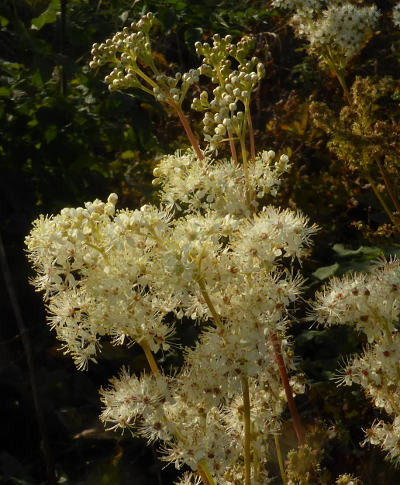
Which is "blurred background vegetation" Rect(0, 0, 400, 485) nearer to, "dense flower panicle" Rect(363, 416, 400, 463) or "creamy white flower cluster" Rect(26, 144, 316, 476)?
"dense flower panicle" Rect(363, 416, 400, 463)

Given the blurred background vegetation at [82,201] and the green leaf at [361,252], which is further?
the blurred background vegetation at [82,201]

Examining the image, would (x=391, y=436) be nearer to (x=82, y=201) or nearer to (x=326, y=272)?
(x=326, y=272)

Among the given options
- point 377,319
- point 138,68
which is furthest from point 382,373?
point 138,68

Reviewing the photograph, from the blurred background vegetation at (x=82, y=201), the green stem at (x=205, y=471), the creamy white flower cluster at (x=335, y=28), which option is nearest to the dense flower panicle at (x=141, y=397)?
the green stem at (x=205, y=471)

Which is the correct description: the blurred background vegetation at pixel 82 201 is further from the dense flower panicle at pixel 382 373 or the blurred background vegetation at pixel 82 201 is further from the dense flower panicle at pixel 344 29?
the dense flower panicle at pixel 382 373

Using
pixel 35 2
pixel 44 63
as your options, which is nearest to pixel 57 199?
pixel 44 63

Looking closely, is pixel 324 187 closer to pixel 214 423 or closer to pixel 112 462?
pixel 112 462
